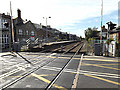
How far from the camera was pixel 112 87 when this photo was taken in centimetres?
417

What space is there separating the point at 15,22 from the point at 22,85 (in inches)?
1354

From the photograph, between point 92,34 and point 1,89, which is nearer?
point 1,89

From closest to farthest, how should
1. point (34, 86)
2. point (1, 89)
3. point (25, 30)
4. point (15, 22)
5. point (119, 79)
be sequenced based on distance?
point (1, 89)
point (34, 86)
point (119, 79)
point (15, 22)
point (25, 30)

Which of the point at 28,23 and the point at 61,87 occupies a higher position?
the point at 28,23

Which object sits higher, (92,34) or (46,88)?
(92,34)

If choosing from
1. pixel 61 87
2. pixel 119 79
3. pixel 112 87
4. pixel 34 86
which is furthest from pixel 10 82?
pixel 119 79

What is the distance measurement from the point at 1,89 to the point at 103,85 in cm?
457

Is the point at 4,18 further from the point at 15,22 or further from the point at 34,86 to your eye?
the point at 34,86

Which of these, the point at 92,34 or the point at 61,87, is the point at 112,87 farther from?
the point at 92,34

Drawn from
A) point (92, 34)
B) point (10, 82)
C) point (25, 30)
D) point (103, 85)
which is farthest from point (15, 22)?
point (103, 85)

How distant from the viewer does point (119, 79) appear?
4977 millimetres

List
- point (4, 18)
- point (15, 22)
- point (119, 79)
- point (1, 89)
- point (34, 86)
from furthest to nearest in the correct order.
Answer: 1. point (15, 22)
2. point (4, 18)
3. point (119, 79)
4. point (34, 86)
5. point (1, 89)

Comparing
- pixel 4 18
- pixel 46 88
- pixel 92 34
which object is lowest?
pixel 46 88

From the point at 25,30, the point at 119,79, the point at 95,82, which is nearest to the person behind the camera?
the point at 95,82
